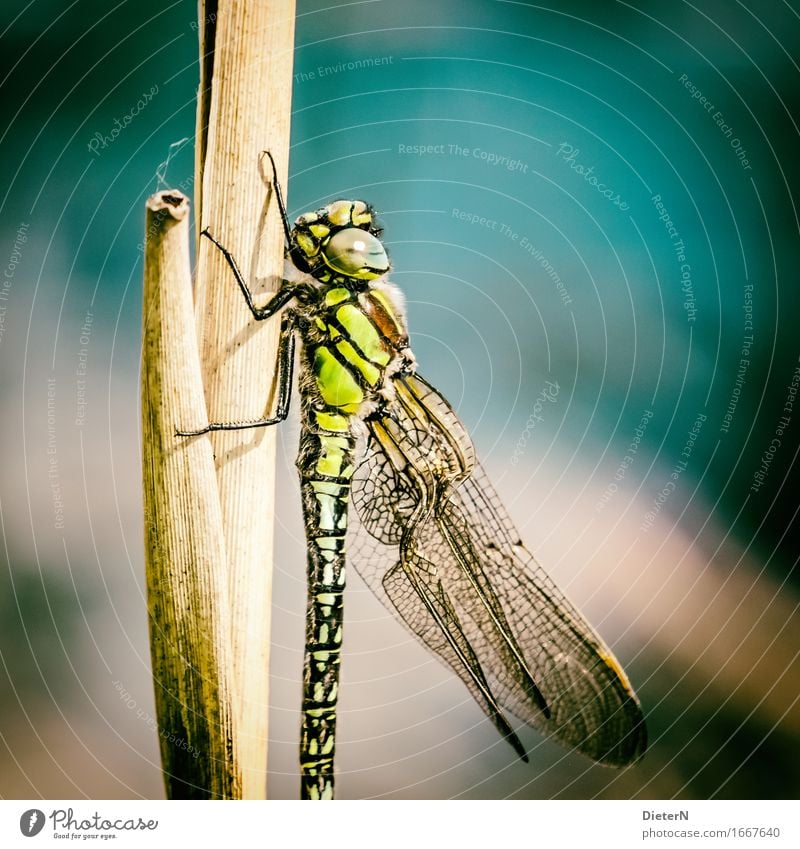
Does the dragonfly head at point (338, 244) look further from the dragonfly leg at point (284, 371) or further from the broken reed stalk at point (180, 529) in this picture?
the broken reed stalk at point (180, 529)

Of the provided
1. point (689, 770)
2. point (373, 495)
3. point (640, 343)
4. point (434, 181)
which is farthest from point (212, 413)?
point (689, 770)

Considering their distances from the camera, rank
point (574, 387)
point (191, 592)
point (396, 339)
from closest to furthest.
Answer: point (191, 592)
point (396, 339)
point (574, 387)

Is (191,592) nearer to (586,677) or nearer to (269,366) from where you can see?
(269,366)

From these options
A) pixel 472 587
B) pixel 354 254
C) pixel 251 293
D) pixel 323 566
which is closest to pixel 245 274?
pixel 251 293

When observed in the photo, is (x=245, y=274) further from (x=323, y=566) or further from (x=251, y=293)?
(x=323, y=566)

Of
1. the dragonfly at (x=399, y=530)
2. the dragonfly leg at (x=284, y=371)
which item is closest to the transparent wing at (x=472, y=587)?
the dragonfly at (x=399, y=530)

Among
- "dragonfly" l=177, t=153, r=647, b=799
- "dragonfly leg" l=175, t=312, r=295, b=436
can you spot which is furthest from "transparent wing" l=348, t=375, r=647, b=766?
"dragonfly leg" l=175, t=312, r=295, b=436
